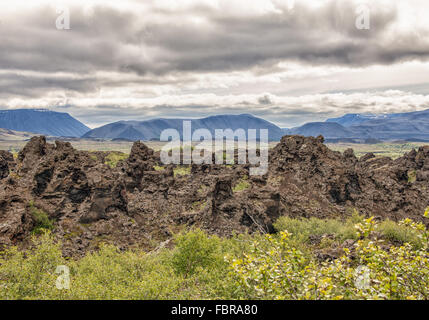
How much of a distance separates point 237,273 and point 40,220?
4465 cm

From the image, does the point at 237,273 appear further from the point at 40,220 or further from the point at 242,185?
the point at 242,185

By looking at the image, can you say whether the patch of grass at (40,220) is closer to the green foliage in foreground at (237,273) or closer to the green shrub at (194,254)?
the green foliage in foreground at (237,273)

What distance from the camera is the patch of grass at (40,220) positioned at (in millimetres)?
44344

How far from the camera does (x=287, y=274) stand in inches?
457

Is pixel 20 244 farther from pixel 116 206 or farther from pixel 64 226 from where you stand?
pixel 116 206

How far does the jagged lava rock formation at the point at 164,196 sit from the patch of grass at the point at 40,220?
0.56m

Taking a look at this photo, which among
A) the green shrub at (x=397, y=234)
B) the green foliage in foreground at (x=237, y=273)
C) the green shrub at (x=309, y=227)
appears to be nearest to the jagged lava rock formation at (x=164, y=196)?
the green shrub at (x=309, y=227)

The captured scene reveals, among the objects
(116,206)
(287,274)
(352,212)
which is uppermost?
(287,274)

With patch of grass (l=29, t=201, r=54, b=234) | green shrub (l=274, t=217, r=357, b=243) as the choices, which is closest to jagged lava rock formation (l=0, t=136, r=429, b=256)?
patch of grass (l=29, t=201, r=54, b=234)

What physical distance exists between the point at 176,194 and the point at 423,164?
345ft

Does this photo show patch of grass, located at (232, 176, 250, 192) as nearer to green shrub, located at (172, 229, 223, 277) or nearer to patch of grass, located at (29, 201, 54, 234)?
green shrub, located at (172, 229, 223, 277)

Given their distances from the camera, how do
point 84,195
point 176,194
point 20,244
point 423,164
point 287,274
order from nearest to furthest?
point 287,274, point 20,244, point 84,195, point 176,194, point 423,164

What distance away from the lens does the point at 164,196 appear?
7675 centimetres
